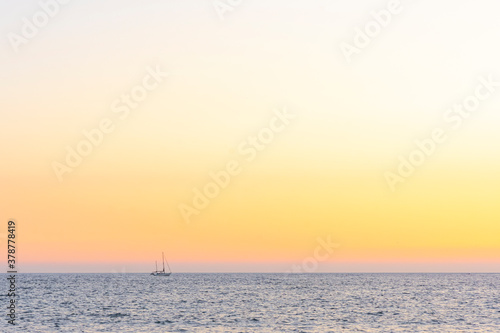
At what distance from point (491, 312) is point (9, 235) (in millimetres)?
67270

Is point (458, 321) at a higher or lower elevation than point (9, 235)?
lower

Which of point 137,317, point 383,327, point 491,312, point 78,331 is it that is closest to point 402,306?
point 491,312

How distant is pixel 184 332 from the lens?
6494cm

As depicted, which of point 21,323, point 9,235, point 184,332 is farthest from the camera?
point 21,323

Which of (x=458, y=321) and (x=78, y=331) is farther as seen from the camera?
(x=458, y=321)

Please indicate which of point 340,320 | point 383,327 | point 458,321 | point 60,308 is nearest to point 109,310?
point 60,308

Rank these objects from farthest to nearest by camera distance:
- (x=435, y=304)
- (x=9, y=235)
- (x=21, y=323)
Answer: (x=435, y=304) → (x=21, y=323) → (x=9, y=235)

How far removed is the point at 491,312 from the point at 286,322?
32.8 meters

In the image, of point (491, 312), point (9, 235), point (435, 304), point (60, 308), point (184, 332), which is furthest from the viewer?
point (435, 304)

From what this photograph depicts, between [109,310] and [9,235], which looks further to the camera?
[109,310]

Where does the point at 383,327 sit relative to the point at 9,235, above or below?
below

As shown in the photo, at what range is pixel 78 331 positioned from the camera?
65.2 meters

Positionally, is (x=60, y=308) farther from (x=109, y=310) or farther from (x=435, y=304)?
(x=435, y=304)

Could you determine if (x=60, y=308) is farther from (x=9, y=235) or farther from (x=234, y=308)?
(x=9, y=235)
